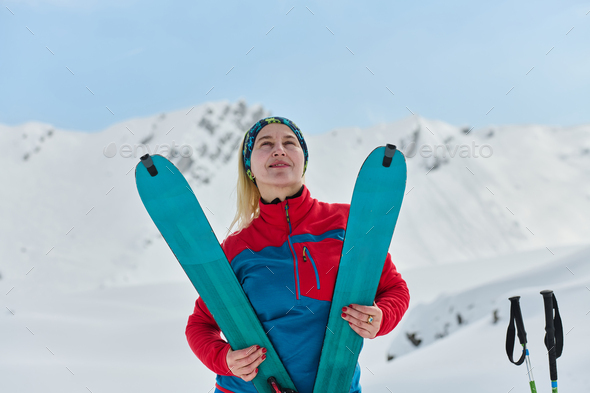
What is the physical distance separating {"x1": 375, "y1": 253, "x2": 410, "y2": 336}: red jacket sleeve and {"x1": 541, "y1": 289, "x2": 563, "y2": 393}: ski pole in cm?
56

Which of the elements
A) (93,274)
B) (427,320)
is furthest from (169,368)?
(93,274)

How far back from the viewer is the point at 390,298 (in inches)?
52.9

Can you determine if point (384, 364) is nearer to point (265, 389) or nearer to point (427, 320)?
point (427, 320)

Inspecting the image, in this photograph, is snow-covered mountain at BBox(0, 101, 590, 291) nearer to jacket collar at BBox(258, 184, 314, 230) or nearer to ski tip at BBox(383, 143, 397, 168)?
ski tip at BBox(383, 143, 397, 168)

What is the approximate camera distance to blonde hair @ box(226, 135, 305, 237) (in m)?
1.55

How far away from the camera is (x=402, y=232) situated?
28.9m

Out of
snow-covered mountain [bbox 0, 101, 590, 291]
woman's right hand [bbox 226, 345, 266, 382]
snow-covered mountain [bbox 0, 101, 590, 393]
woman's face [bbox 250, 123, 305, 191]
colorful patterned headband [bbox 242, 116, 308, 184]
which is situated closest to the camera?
woman's right hand [bbox 226, 345, 266, 382]

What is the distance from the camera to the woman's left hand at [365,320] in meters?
1.25

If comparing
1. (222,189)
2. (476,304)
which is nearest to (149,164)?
(476,304)

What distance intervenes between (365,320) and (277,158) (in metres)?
0.58

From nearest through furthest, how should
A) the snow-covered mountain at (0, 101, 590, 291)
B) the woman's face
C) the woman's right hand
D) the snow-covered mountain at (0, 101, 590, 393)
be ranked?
the woman's right hand
the woman's face
the snow-covered mountain at (0, 101, 590, 393)
the snow-covered mountain at (0, 101, 590, 291)

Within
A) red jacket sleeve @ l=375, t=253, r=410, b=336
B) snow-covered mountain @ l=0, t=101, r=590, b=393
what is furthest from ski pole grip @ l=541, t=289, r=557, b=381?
snow-covered mountain @ l=0, t=101, r=590, b=393

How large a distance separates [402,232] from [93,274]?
1915 centimetres

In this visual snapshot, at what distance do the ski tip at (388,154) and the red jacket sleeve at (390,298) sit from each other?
0.32m
